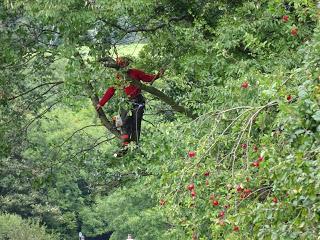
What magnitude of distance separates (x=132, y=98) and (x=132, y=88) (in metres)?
0.29

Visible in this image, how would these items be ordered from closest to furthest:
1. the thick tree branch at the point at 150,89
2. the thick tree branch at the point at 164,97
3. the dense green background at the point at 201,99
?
the dense green background at the point at 201,99
the thick tree branch at the point at 150,89
the thick tree branch at the point at 164,97

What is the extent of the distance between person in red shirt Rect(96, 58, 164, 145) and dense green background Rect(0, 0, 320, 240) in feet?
0.73

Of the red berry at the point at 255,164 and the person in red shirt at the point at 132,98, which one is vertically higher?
the person in red shirt at the point at 132,98

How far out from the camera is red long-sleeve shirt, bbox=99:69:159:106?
1265 centimetres

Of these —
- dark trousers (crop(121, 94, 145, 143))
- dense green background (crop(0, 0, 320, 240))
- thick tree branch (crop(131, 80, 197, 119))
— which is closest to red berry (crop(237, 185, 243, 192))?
dense green background (crop(0, 0, 320, 240))

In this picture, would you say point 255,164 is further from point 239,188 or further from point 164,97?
point 164,97

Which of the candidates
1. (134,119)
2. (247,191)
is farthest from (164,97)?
(247,191)

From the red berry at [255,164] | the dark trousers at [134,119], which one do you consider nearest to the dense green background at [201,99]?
the red berry at [255,164]

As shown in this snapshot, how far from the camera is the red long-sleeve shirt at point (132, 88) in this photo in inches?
498

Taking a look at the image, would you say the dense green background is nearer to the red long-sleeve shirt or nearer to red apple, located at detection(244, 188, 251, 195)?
red apple, located at detection(244, 188, 251, 195)

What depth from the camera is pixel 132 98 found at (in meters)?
13.4

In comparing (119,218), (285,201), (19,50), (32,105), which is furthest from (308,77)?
(119,218)

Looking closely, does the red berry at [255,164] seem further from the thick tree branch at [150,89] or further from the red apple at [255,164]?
the thick tree branch at [150,89]

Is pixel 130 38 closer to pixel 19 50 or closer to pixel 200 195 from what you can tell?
pixel 19 50
